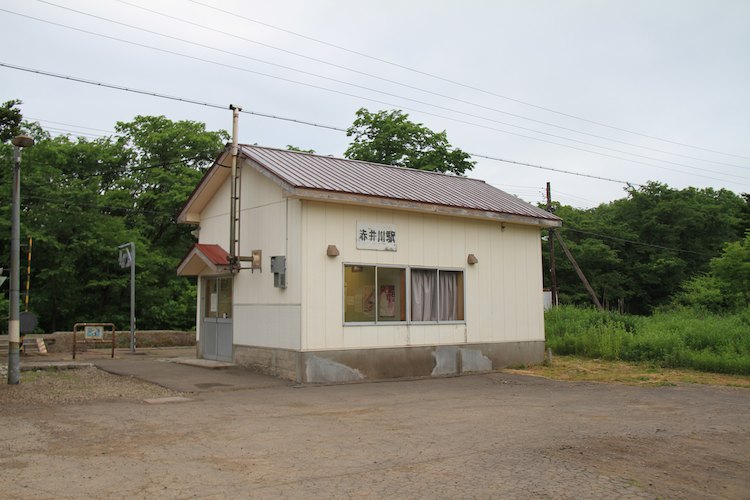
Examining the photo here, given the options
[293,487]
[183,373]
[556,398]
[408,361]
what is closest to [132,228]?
[183,373]

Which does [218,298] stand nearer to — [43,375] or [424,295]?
[43,375]

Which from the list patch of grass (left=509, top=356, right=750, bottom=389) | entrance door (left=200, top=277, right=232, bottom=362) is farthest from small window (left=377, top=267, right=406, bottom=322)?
entrance door (left=200, top=277, right=232, bottom=362)

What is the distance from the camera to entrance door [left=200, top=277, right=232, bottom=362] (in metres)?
14.8

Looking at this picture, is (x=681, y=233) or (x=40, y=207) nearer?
(x=40, y=207)

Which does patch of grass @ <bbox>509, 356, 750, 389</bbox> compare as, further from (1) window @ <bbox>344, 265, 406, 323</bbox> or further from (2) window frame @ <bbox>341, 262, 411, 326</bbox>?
(1) window @ <bbox>344, 265, 406, 323</bbox>

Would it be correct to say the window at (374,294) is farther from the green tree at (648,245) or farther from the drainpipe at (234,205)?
the green tree at (648,245)

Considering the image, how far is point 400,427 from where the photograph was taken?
26.7 feet

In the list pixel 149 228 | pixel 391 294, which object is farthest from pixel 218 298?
pixel 149 228

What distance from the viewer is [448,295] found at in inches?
575

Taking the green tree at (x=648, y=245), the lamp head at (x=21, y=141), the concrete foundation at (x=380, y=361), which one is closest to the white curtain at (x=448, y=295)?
the concrete foundation at (x=380, y=361)

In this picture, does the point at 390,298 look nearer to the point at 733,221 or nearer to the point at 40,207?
the point at 40,207

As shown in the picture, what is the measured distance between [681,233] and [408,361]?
126ft

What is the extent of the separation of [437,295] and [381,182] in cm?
286

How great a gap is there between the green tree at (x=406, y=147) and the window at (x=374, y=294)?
62.3ft
